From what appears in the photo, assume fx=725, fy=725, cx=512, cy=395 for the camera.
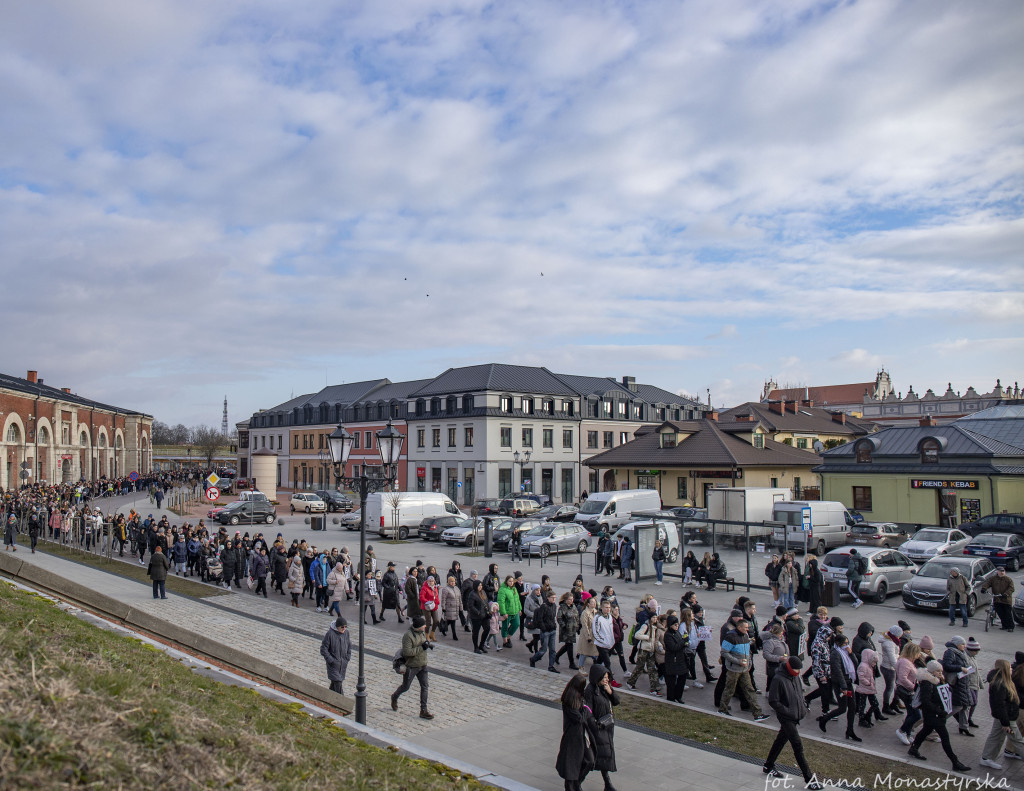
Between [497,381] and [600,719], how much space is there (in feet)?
175

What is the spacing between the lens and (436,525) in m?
36.6

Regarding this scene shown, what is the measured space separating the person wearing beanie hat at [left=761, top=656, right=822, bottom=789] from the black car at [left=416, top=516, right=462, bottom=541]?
2818 cm

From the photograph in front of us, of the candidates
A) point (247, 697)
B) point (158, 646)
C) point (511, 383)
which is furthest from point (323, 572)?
point (511, 383)

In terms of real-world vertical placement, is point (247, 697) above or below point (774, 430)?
below

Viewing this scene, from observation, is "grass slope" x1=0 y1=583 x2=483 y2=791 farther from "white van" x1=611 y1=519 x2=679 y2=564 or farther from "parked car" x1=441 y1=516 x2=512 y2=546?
"parked car" x1=441 y1=516 x2=512 y2=546

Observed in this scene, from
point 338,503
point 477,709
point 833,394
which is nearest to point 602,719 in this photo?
point 477,709

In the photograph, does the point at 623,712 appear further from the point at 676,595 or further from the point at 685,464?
the point at 685,464

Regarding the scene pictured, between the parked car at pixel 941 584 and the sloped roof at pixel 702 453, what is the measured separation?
24.8 m

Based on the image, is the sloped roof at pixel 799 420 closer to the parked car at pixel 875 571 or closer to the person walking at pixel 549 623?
the parked car at pixel 875 571

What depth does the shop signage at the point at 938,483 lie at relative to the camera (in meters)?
35.3

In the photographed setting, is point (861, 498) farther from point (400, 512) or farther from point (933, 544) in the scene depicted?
point (400, 512)

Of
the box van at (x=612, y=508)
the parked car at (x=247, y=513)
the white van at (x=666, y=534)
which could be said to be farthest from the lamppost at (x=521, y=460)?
the white van at (x=666, y=534)

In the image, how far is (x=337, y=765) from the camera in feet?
21.0

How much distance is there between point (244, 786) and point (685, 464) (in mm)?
44158
